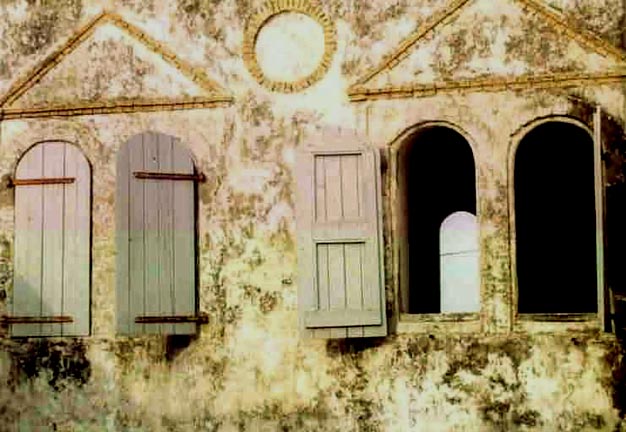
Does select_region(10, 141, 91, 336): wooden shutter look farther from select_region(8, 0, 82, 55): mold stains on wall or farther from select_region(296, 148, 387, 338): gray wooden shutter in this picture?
select_region(296, 148, 387, 338): gray wooden shutter

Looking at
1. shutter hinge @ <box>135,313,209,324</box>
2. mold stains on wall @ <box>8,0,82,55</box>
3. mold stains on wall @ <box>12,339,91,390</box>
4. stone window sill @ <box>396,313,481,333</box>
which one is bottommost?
mold stains on wall @ <box>12,339,91,390</box>

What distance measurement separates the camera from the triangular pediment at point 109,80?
34.9 feet

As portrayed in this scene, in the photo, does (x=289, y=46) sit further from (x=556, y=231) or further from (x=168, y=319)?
(x=556, y=231)

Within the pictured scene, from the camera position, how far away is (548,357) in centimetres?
966

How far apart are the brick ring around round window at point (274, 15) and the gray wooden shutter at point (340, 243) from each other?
0.83 metres

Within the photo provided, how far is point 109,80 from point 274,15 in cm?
183

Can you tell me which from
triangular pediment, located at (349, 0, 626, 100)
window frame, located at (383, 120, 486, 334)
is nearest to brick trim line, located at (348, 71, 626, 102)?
triangular pediment, located at (349, 0, 626, 100)

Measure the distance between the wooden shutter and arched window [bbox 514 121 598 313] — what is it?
6.13 m

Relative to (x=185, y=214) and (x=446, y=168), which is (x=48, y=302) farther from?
(x=446, y=168)

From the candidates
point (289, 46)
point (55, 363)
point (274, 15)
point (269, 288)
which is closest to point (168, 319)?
point (269, 288)

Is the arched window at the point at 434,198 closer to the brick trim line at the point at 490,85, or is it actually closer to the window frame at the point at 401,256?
the window frame at the point at 401,256

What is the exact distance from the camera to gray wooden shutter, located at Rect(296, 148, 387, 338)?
9859mm

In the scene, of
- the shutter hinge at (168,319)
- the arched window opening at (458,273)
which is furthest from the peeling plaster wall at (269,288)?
the arched window opening at (458,273)

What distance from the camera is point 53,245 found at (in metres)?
10.6
